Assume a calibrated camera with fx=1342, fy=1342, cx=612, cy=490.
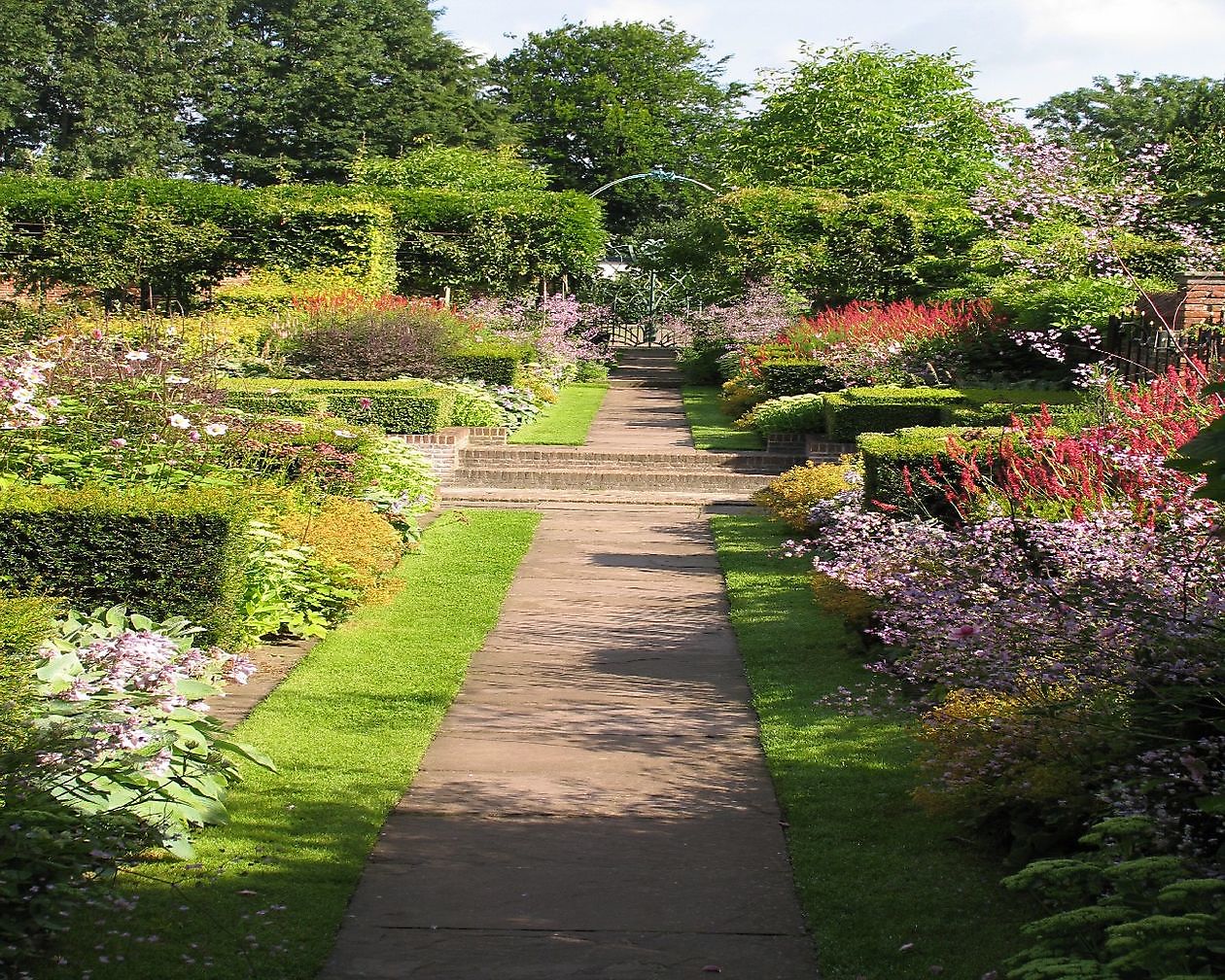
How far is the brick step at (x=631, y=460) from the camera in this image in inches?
598

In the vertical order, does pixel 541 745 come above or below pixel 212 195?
below

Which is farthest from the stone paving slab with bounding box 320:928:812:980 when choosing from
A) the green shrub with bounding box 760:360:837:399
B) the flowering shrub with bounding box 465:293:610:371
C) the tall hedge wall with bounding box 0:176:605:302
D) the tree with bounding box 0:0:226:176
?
the tree with bounding box 0:0:226:176

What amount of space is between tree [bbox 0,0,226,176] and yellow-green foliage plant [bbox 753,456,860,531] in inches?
1451

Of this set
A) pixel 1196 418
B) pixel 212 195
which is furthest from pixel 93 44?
pixel 1196 418

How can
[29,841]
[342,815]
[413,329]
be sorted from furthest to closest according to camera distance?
[413,329]
[342,815]
[29,841]

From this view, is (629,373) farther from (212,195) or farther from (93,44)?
(93,44)

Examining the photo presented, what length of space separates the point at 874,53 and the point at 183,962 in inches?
1302

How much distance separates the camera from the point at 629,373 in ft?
95.5

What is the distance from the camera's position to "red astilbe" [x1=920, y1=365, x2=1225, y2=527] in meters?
6.35

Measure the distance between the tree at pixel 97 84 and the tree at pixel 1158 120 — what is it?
29.6 metres

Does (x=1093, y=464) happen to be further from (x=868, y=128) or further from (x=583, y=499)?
(x=868, y=128)

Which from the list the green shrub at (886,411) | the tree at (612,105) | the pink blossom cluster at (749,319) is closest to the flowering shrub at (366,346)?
the green shrub at (886,411)

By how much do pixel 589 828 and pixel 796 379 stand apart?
14.1 metres

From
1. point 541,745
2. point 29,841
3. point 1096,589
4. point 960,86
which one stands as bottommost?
point 541,745
